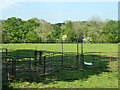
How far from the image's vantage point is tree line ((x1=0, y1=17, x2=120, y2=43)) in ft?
244

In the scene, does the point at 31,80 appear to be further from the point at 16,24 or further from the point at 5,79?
the point at 16,24

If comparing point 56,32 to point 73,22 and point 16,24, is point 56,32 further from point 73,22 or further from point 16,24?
point 16,24

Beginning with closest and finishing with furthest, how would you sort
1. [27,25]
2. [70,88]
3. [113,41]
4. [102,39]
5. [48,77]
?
[70,88] → [48,77] → [102,39] → [113,41] → [27,25]

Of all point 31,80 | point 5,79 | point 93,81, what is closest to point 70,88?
point 93,81

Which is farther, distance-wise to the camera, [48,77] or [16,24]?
[16,24]

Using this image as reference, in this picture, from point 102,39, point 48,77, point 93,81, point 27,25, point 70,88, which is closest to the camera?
point 70,88

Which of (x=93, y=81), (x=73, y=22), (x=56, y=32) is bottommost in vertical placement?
(x=93, y=81)

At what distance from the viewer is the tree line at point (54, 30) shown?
7444cm

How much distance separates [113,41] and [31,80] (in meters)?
75.6

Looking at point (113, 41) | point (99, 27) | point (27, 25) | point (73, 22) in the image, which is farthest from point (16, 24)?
point (113, 41)

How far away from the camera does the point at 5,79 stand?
8008mm

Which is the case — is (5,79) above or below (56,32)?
below

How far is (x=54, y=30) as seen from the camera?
263 feet

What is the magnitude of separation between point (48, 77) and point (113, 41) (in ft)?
245
